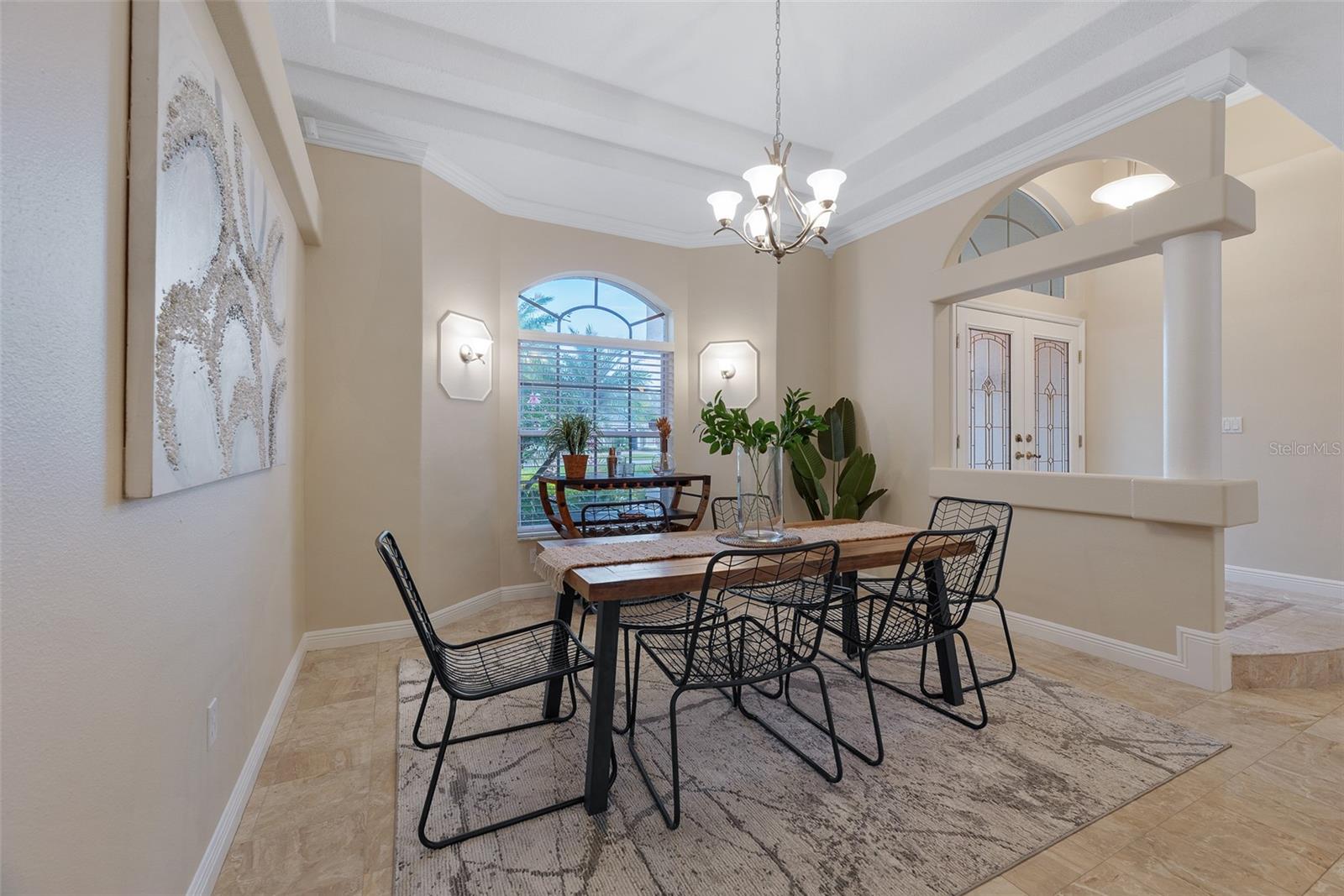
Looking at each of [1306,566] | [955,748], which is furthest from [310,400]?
[1306,566]

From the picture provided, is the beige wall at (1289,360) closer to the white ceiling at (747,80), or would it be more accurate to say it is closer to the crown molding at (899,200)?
the white ceiling at (747,80)

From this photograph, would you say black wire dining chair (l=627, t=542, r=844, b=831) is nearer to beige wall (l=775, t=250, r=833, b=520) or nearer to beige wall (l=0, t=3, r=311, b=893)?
beige wall (l=0, t=3, r=311, b=893)

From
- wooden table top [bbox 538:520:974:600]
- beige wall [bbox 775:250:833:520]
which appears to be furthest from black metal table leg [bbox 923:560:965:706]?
beige wall [bbox 775:250:833:520]

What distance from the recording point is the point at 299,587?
3.14 m

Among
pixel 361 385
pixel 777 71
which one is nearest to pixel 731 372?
pixel 777 71

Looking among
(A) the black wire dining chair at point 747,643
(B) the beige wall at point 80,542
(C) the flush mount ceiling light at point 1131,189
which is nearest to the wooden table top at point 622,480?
(A) the black wire dining chair at point 747,643

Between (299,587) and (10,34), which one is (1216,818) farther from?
(299,587)

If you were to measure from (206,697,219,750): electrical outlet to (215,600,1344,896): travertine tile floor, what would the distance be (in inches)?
14.7

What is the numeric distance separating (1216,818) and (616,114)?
13.3 feet

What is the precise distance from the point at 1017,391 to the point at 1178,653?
101 inches

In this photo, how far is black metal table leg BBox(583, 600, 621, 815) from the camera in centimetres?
188

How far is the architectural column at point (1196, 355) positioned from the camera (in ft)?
9.25

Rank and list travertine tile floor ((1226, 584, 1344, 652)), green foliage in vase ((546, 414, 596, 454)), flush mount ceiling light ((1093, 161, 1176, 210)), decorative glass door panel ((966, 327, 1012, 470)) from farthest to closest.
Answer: decorative glass door panel ((966, 327, 1012, 470)) < green foliage in vase ((546, 414, 596, 454)) < flush mount ceiling light ((1093, 161, 1176, 210)) < travertine tile floor ((1226, 584, 1344, 652))

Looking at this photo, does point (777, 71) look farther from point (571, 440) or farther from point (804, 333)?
point (571, 440)
